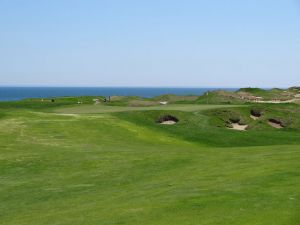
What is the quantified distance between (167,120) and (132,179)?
87.7ft

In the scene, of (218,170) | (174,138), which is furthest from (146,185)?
(174,138)

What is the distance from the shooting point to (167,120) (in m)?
49.4

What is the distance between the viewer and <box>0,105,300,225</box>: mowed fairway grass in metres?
14.6

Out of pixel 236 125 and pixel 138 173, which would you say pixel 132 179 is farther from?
pixel 236 125

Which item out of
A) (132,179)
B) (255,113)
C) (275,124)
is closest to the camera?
(132,179)

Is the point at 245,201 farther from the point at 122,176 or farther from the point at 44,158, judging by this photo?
the point at 44,158

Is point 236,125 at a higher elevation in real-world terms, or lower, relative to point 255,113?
lower

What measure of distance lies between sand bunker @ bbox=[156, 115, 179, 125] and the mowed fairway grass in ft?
20.4

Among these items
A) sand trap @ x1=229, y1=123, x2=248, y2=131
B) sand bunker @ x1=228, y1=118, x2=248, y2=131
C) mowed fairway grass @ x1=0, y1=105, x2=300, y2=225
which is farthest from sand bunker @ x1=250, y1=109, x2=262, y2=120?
mowed fairway grass @ x1=0, y1=105, x2=300, y2=225

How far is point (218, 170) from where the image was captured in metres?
22.1

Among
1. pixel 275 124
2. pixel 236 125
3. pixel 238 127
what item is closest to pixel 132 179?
pixel 238 127

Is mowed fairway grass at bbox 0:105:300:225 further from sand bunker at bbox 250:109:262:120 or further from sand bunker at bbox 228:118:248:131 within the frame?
sand bunker at bbox 250:109:262:120

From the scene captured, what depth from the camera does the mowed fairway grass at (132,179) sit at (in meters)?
14.6

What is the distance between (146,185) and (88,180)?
385cm
